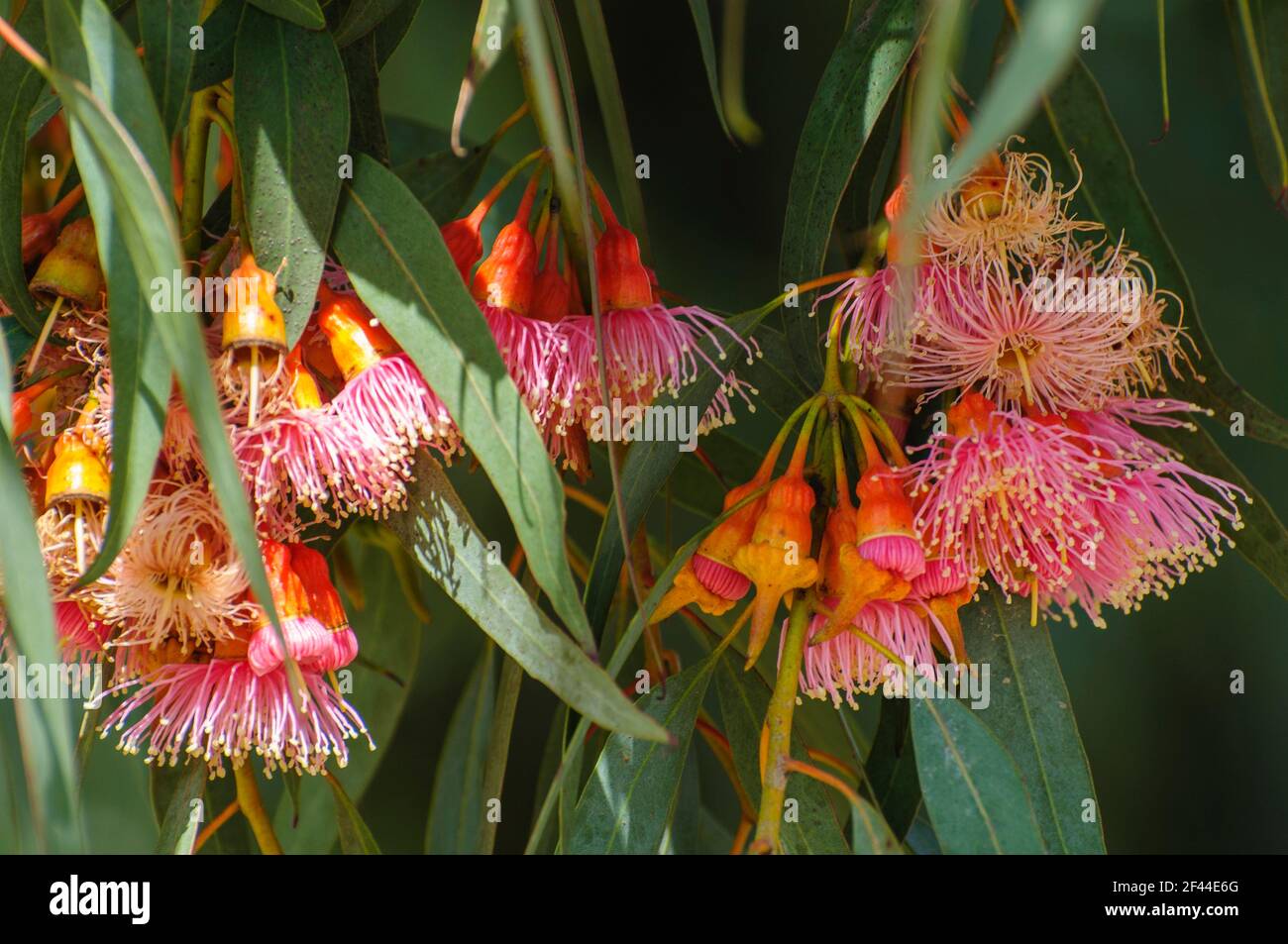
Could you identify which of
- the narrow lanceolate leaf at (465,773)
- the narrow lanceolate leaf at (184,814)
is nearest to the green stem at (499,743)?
the narrow lanceolate leaf at (465,773)

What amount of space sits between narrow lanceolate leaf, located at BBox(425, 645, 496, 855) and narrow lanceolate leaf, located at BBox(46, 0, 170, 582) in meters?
0.39

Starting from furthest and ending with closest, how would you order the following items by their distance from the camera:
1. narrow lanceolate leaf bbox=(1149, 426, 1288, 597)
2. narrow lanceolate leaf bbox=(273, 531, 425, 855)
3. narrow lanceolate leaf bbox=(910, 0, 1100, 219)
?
narrow lanceolate leaf bbox=(273, 531, 425, 855) < narrow lanceolate leaf bbox=(1149, 426, 1288, 597) < narrow lanceolate leaf bbox=(910, 0, 1100, 219)

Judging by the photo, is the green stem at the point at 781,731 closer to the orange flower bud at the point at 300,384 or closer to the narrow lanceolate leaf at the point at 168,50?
the orange flower bud at the point at 300,384

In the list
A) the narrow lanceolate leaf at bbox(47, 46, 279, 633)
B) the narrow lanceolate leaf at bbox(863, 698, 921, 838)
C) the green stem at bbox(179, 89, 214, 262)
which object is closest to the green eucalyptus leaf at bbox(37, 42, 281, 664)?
the narrow lanceolate leaf at bbox(47, 46, 279, 633)

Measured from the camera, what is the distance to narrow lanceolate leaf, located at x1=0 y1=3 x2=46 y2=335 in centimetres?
63

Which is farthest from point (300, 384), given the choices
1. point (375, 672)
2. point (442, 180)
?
point (375, 672)

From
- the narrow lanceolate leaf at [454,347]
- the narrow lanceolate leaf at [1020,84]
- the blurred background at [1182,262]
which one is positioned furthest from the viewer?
the blurred background at [1182,262]

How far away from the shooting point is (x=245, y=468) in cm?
60

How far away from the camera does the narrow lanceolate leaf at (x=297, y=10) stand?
0.62 meters

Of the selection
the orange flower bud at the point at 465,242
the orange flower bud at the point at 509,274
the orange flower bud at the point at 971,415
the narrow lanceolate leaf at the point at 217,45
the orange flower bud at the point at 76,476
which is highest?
the narrow lanceolate leaf at the point at 217,45

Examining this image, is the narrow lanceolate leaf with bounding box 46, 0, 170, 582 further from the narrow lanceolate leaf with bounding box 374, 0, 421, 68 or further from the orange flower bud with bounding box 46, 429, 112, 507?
the narrow lanceolate leaf with bounding box 374, 0, 421, 68

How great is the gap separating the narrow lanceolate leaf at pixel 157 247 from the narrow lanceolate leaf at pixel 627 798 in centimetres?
25

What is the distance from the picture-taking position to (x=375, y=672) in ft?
Result: 3.33
